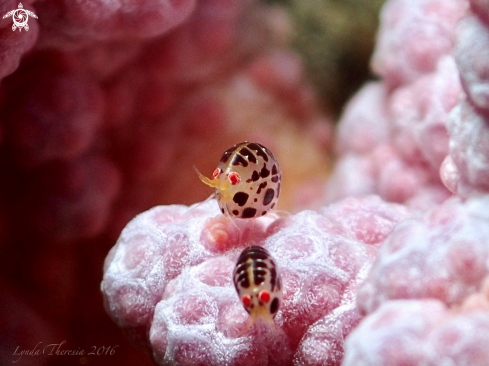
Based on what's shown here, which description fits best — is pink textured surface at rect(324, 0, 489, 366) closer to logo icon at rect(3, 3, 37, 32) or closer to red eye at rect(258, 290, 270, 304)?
red eye at rect(258, 290, 270, 304)

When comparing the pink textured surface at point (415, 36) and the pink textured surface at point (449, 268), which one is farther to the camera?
the pink textured surface at point (415, 36)

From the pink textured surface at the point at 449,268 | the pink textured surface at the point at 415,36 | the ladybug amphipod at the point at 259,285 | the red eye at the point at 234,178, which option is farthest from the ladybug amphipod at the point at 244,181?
the pink textured surface at the point at 415,36

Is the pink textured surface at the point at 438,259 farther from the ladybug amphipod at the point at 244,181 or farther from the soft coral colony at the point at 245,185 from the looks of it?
the ladybug amphipod at the point at 244,181

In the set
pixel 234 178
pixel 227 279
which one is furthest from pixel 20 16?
pixel 227 279

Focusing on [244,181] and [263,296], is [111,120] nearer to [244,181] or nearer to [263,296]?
[244,181]

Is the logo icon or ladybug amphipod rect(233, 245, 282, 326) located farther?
the logo icon

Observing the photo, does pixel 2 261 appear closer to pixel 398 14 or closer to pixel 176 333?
pixel 176 333

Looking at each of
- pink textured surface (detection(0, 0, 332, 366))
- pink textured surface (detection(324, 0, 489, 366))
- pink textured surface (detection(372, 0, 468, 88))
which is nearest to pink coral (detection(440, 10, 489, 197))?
pink textured surface (detection(324, 0, 489, 366))
